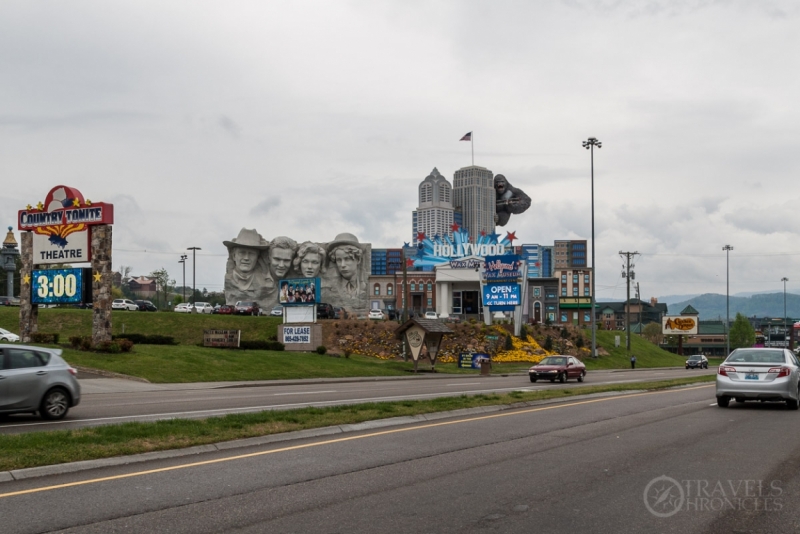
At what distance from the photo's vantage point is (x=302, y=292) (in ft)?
174

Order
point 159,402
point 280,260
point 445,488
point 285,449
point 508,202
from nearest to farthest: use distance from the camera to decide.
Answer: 1. point 445,488
2. point 285,449
3. point 159,402
4. point 280,260
5. point 508,202

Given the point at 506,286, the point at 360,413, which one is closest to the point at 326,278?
the point at 506,286

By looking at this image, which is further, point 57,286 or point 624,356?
point 624,356

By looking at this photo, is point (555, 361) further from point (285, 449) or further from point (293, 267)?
point (293, 267)

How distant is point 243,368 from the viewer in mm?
37375

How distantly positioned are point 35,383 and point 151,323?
49.8m

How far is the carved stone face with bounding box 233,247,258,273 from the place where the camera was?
9106 centimetres

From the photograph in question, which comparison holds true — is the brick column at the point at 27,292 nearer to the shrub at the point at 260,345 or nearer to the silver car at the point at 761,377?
the shrub at the point at 260,345

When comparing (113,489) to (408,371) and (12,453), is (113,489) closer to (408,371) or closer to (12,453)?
(12,453)

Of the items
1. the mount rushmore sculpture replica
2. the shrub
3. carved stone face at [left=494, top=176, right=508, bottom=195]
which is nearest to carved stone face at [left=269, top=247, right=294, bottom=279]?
the mount rushmore sculpture replica

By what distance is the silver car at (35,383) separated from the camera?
14.7 meters

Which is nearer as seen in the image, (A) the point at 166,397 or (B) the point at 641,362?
(A) the point at 166,397

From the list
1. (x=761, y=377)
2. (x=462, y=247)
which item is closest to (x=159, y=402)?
(x=761, y=377)

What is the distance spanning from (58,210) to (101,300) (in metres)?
5.29
